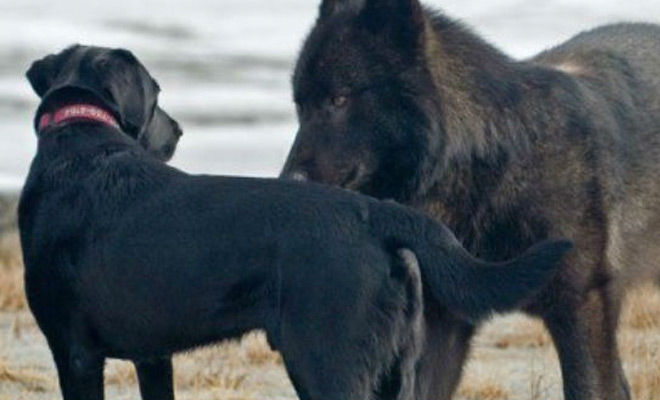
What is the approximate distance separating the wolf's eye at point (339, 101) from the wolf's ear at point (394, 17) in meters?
0.28

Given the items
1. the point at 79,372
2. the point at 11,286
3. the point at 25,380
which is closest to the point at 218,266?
the point at 79,372

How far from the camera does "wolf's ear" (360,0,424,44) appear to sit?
6.50m

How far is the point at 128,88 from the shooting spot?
623cm

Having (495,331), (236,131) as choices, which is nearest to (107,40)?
(236,131)

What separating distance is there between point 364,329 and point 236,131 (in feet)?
35.6

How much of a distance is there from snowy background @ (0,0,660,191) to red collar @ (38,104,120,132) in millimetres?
6863

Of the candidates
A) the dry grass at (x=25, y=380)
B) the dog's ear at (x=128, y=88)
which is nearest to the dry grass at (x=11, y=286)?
the dry grass at (x=25, y=380)

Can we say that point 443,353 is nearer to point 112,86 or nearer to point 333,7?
point 333,7

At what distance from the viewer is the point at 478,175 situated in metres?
6.53

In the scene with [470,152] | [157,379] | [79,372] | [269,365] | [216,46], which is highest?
[470,152]

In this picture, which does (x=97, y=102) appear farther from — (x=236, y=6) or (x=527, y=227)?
(x=236, y=6)

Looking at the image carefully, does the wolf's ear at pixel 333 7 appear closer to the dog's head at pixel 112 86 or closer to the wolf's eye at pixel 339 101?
the wolf's eye at pixel 339 101

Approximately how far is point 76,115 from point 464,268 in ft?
5.11

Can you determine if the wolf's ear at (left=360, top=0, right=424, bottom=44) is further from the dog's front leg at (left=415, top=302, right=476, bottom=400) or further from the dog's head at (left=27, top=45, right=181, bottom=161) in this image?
the dog's front leg at (left=415, top=302, right=476, bottom=400)
